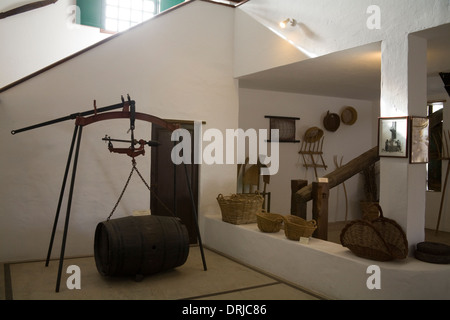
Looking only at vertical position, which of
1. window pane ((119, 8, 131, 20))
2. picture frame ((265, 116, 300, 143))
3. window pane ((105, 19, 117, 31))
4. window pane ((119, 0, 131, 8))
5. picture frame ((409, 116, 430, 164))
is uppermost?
window pane ((119, 0, 131, 8))

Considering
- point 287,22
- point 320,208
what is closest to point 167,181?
point 320,208

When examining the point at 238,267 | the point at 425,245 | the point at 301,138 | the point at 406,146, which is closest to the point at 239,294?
the point at 238,267

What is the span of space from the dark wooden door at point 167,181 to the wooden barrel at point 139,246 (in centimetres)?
152

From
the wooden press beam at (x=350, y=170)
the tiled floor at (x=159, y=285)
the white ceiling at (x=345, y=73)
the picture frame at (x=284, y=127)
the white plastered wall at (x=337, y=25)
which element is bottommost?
the tiled floor at (x=159, y=285)

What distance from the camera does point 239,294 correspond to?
177 inches

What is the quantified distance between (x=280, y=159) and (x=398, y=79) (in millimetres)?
4278

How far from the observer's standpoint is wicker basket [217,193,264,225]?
600 cm

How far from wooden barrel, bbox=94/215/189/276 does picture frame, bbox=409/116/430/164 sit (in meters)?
2.72

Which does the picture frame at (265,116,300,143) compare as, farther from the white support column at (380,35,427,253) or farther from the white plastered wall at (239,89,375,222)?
the white support column at (380,35,427,253)

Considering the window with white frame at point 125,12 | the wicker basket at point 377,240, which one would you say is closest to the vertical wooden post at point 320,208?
the wicker basket at point 377,240

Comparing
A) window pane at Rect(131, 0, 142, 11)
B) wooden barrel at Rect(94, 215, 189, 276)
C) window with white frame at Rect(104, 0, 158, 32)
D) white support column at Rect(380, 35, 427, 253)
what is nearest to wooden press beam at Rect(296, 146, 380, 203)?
white support column at Rect(380, 35, 427, 253)

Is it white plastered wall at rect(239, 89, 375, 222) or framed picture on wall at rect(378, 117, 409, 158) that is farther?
white plastered wall at rect(239, 89, 375, 222)

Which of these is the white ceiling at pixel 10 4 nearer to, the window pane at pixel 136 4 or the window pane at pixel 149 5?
the window pane at pixel 136 4

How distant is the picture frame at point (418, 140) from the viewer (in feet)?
13.3
